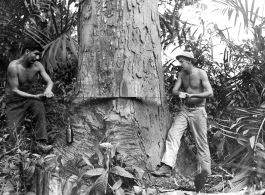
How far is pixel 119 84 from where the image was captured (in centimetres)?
511

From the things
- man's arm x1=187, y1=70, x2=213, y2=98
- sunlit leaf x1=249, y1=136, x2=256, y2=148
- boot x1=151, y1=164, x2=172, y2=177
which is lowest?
boot x1=151, y1=164, x2=172, y2=177

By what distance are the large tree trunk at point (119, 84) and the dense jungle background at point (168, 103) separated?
0.24 meters

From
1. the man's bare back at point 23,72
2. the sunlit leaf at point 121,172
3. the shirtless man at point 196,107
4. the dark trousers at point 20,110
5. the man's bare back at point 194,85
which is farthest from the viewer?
the man's bare back at point 23,72

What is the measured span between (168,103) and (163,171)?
306 cm

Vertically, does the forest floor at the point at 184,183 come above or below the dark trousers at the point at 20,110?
below

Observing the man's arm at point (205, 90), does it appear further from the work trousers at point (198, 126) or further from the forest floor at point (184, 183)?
the forest floor at point (184, 183)

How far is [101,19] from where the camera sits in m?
5.27

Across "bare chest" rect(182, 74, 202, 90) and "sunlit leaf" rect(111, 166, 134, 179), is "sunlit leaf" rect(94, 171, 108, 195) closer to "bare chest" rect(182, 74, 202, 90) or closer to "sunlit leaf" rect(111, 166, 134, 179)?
"sunlit leaf" rect(111, 166, 134, 179)

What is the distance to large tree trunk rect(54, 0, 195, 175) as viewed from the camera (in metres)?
5.08

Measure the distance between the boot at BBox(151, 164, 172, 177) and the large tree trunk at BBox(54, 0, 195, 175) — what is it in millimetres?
91

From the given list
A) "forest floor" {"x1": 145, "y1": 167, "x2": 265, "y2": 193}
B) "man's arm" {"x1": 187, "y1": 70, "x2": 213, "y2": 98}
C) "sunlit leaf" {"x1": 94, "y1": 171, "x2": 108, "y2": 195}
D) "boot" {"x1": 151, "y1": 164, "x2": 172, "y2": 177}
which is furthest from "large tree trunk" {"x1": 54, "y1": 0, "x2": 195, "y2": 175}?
"sunlit leaf" {"x1": 94, "y1": 171, "x2": 108, "y2": 195}

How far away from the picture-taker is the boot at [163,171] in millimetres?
5023

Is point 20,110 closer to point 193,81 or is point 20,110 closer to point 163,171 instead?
point 163,171

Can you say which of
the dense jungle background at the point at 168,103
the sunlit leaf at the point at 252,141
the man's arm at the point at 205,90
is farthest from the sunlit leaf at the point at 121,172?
the man's arm at the point at 205,90
